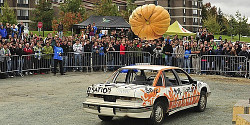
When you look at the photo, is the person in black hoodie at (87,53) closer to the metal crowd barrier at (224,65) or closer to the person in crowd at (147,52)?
the person in crowd at (147,52)

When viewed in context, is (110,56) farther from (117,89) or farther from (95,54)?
(117,89)

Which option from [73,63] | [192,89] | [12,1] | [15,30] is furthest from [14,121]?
[12,1]

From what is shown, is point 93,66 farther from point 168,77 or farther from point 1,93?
point 168,77

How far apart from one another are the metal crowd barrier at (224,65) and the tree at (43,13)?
47180 millimetres

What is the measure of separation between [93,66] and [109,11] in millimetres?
39487

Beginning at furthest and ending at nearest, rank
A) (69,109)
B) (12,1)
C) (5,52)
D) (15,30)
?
(12,1), (15,30), (5,52), (69,109)

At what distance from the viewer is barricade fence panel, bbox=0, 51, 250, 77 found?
20.6m

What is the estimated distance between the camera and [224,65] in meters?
21.3

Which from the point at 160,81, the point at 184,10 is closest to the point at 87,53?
the point at 160,81

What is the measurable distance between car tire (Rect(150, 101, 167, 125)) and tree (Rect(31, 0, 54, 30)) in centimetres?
5727

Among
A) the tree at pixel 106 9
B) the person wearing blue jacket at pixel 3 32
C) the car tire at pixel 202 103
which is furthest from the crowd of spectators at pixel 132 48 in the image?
the tree at pixel 106 9

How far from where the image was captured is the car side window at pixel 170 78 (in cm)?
1049

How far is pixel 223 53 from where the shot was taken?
21609 millimetres

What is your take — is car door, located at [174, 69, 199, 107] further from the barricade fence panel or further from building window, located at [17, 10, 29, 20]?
building window, located at [17, 10, 29, 20]
